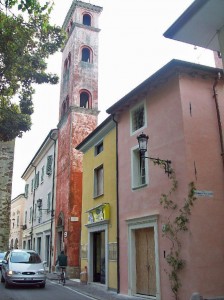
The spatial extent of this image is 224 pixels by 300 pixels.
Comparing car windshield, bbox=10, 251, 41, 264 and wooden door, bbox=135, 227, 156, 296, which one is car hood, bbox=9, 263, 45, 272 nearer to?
car windshield, bbox=10, 251, 41, 264

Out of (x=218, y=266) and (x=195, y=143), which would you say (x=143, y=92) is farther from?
(x=218, y=266)

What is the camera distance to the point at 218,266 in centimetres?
1038

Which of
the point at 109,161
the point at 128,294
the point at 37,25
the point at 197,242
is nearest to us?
the point at 37,25

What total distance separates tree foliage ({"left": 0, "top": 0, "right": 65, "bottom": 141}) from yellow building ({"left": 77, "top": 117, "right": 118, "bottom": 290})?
6841 millimetres

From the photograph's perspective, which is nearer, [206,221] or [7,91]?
[7,91]

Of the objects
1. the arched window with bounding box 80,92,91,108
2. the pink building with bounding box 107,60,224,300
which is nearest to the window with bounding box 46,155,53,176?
the arched window with bounding box 80,92,91,108

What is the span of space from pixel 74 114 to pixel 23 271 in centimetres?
Result: 1214

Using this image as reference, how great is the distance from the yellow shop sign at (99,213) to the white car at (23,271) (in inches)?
130

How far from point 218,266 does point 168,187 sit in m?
2.84

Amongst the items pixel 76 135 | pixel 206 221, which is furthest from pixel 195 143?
pixel 76 135

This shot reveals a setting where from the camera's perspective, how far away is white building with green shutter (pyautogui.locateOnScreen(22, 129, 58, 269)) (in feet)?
89.2

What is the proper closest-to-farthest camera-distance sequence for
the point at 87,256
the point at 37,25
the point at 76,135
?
the point at 37,25 → the point at 87,256 → the point at 76,135

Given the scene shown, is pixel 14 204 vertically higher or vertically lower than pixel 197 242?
higher

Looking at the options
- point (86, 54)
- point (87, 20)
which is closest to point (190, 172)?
point (86, 54)
